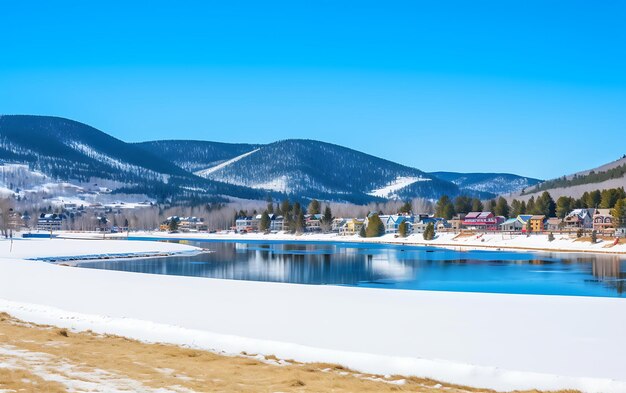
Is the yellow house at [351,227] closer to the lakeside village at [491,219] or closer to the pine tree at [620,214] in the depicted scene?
the lakeside village at [491,219]

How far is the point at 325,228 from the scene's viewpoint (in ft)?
551

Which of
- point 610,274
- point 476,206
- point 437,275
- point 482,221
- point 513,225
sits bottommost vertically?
point 610,274

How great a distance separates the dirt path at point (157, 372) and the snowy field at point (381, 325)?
3.32ft

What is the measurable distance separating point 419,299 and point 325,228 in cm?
14265

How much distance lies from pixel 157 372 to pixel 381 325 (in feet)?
25.9

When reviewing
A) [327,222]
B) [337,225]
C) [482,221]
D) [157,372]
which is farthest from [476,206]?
[157,372]

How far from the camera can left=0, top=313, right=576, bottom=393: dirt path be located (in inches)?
430

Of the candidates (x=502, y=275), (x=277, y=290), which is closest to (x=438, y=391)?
(x=277, y=290)

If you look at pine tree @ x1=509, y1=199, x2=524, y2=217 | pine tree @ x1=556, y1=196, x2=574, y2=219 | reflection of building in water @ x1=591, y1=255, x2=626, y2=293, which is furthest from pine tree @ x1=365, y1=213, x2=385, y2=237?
reflection of building in water @ x1=591, y1=255, x2=626, y2=293

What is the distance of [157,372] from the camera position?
1222 cm

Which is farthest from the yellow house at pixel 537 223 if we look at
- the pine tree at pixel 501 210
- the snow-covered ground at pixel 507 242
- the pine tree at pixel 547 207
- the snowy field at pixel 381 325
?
the snowy field at pixel 381 325

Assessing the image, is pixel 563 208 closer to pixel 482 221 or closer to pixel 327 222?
pixel 482 221

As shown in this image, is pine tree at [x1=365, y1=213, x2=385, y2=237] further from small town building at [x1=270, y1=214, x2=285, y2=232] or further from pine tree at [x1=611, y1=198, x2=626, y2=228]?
pine tree at [x1=611, y1=198, x2=626, y2=228]

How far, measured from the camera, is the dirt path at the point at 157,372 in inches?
430
